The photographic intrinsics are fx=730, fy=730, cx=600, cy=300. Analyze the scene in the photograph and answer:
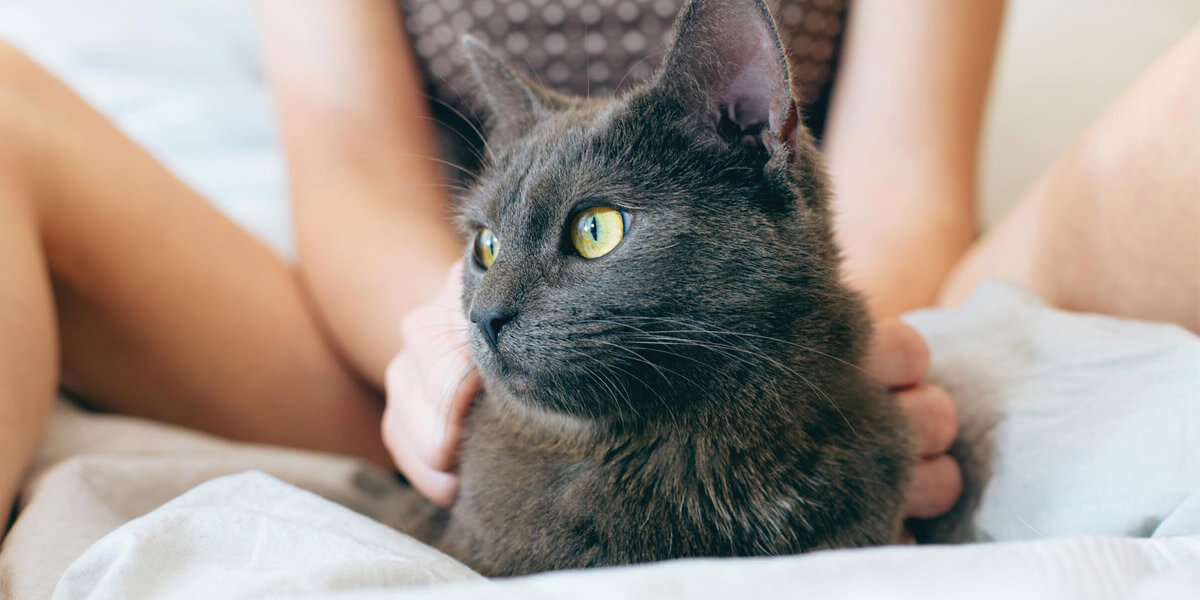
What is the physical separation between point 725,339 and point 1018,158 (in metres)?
1.54

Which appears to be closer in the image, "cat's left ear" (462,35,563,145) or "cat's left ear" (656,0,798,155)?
"cat's left ear" (656,0,798,155)

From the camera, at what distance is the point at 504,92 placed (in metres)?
0.93

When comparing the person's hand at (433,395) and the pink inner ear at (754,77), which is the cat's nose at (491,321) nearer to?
the person's hand at (433,395)

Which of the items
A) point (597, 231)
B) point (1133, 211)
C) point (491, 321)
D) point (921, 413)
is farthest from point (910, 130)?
point (491, 321)

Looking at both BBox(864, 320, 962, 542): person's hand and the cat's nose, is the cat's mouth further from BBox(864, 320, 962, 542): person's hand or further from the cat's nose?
BBox(864, 320, 962, 542): person's hand

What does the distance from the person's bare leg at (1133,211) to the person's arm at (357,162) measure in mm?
951

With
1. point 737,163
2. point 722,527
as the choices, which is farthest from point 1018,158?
point 722,527

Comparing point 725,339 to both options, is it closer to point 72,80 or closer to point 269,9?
point 269,9

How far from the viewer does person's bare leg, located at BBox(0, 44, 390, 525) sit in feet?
3.28

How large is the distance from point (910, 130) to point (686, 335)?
0.94 m

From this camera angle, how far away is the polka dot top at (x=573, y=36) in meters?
1.37

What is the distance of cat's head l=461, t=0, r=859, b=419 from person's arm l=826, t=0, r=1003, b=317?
0.66 meters

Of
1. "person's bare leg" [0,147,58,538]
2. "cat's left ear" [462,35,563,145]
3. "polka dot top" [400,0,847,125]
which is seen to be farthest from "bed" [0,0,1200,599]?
"polka dot top" [400,0,847,125]

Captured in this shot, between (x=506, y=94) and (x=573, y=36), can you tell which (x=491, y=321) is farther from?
(x=573, y=36)
